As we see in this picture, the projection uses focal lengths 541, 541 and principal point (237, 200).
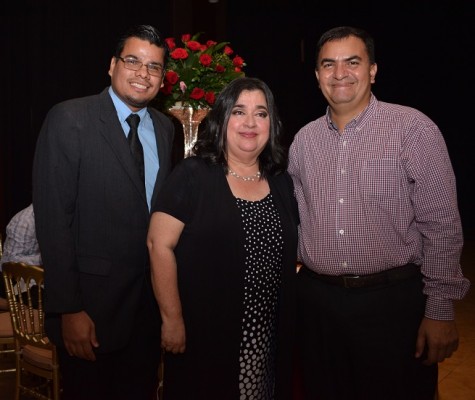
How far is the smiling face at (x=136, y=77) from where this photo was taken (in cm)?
201

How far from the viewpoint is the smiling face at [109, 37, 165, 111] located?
201 centimetres

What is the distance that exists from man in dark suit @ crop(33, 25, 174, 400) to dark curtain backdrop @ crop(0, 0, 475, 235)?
10.3ft

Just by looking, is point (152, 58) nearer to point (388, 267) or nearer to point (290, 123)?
point (388, 267)

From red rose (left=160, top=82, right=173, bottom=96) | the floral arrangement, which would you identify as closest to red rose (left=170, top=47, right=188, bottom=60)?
the floral arrangement

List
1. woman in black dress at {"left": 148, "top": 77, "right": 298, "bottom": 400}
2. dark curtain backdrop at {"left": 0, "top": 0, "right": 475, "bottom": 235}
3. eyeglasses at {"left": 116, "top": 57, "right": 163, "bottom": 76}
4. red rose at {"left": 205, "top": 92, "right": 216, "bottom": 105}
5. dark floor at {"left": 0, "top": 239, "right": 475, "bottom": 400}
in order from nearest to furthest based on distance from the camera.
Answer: woman in black dress at {"left": 148, "top": 77, "right": 298, "bottom": 400} < eyeglasses at {"left": 116, "top": 57, "right": 163, "bottom": 76} < red rose at {"left": 205, "top": 92, "right": 216, "bottom": 105} < dark floor at {"left": 0, "top": 239, "right": 475, "bottom": 400} < dark curtain backdrop at {"left": 0, "top": 0, "right": 475, "bottom": 235}

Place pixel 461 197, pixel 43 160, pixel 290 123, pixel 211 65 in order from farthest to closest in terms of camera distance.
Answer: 1. pixel 461 197
2. pixel 290 123
3. pixel 211 65
4. pixel 43 160

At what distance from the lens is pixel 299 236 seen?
2174 mm

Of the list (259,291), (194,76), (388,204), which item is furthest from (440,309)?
(194,76)

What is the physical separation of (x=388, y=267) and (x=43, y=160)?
4.14 feet

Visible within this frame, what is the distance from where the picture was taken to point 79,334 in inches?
72.8

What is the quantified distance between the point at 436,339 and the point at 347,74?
1.02 meters

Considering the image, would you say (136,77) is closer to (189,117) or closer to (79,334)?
(189,117)

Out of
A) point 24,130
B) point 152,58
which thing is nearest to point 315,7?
point 24,130

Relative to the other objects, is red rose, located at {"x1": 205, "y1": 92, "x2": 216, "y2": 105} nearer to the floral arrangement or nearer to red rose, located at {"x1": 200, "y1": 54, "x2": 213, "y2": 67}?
the floral arrangement
